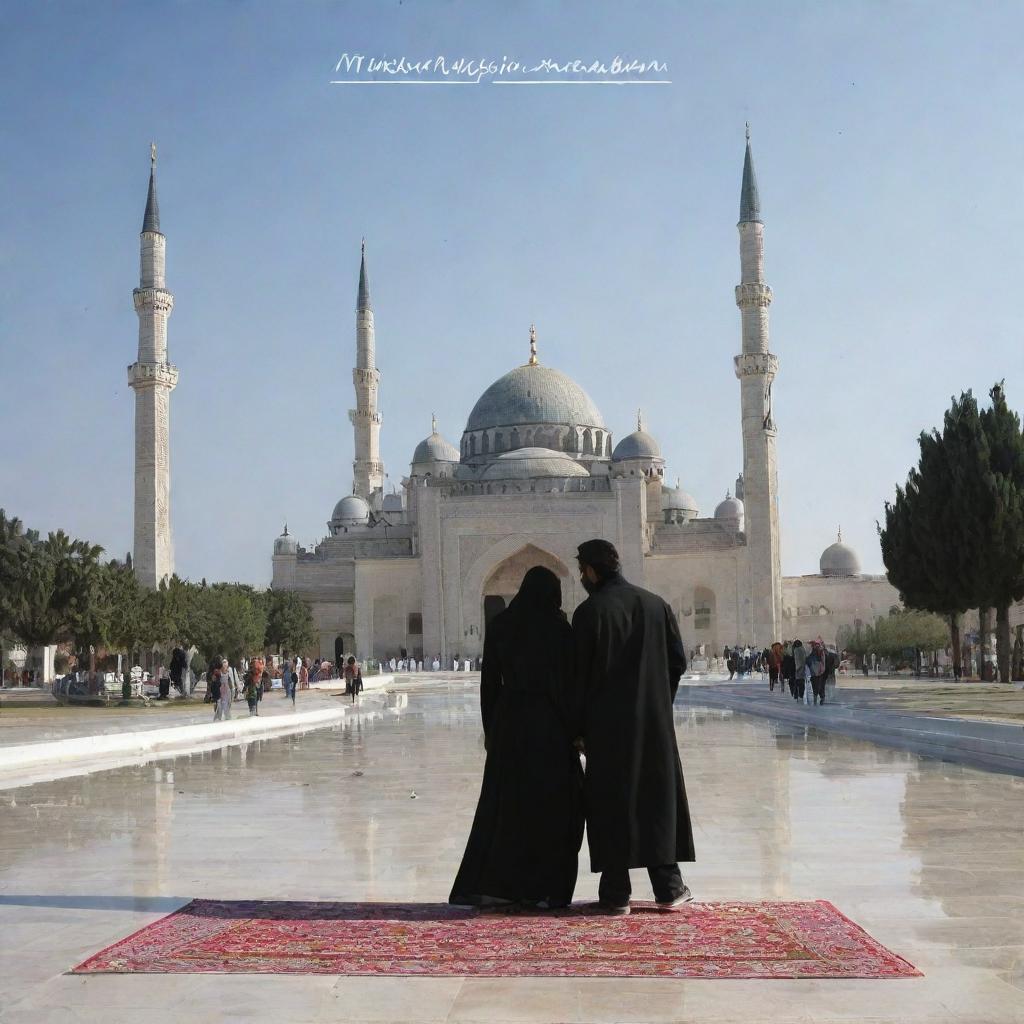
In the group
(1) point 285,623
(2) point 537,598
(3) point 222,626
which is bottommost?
(2) point 537,598

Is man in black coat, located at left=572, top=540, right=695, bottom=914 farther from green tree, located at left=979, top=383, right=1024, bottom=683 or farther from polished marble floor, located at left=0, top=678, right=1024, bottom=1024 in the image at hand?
green tree, located at left=979, top=383, right=1024, bottom=683

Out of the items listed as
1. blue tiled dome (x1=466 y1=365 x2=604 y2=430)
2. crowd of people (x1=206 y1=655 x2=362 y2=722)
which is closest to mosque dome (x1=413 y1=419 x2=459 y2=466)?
blue tiled dome (x1=466 y1=365 x2=604 y2=430)

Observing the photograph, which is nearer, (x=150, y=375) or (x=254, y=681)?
(x=254, y=681)

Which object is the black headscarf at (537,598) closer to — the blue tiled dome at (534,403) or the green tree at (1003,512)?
the green tree at (1003,512)

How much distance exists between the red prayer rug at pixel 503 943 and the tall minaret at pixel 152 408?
27.7 m

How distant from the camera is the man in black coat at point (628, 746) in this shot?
392 cm

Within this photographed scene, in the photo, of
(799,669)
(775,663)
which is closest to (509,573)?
(775,663)

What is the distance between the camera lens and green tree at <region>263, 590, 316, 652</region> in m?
35.9

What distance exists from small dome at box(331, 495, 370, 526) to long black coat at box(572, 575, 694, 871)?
4740 centimetres

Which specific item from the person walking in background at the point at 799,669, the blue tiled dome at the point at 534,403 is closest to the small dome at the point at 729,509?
the blue tiled dome at the point at 534,403

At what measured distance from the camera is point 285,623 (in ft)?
119

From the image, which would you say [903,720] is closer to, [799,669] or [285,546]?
[799,669]

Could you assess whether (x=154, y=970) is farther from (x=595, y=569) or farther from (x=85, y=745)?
(x=85, y=745)

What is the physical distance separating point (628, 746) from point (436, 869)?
1.18m
